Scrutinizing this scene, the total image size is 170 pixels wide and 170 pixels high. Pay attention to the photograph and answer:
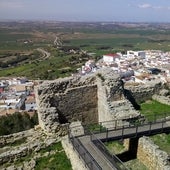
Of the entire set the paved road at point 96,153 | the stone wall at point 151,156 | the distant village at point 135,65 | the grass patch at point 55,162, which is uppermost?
the paved road at point 96,153

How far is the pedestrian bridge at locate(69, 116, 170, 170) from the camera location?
10524 mm

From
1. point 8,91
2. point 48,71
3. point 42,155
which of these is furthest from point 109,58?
point 42,155

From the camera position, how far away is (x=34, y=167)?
12172mm

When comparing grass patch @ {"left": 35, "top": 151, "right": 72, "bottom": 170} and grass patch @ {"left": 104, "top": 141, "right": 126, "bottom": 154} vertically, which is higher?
grass patch @ {"left": 35, "top": 151, "right": 72, "bottom": 170}

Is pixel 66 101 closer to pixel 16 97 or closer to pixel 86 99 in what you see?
pixel 86 99

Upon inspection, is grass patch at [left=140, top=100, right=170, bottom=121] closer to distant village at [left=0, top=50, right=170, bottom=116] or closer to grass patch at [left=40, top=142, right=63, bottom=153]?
grass patch at [left=40, top=142, right=63, bottom=153]

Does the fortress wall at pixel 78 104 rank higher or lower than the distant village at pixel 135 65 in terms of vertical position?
higher

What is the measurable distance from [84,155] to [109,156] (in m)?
0.87

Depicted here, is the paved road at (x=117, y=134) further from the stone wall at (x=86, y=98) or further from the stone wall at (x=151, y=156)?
the stone wall at (x=86, y=98)

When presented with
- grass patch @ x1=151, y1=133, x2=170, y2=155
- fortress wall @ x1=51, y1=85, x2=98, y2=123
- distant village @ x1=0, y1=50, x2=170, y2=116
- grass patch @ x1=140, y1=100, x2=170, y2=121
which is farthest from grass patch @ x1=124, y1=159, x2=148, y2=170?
distant village @ x1=0, y1=50, x2=170, y2=116

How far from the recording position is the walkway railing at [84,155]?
10258mm

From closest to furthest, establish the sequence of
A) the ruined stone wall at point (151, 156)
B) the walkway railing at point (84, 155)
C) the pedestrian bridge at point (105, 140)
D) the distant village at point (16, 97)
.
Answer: the walkway railing at point (84, 155) < the pedestrian bridge at point (105, 140) < the ruined stone wall at point (151, 156) < the distant village at point (16, 97)

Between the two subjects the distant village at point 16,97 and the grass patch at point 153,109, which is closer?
the grass patch at point 153,109

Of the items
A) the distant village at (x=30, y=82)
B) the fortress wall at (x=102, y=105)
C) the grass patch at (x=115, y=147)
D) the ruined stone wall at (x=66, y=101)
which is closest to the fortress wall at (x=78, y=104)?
the ruined stone wall at (x=66, y=101)
